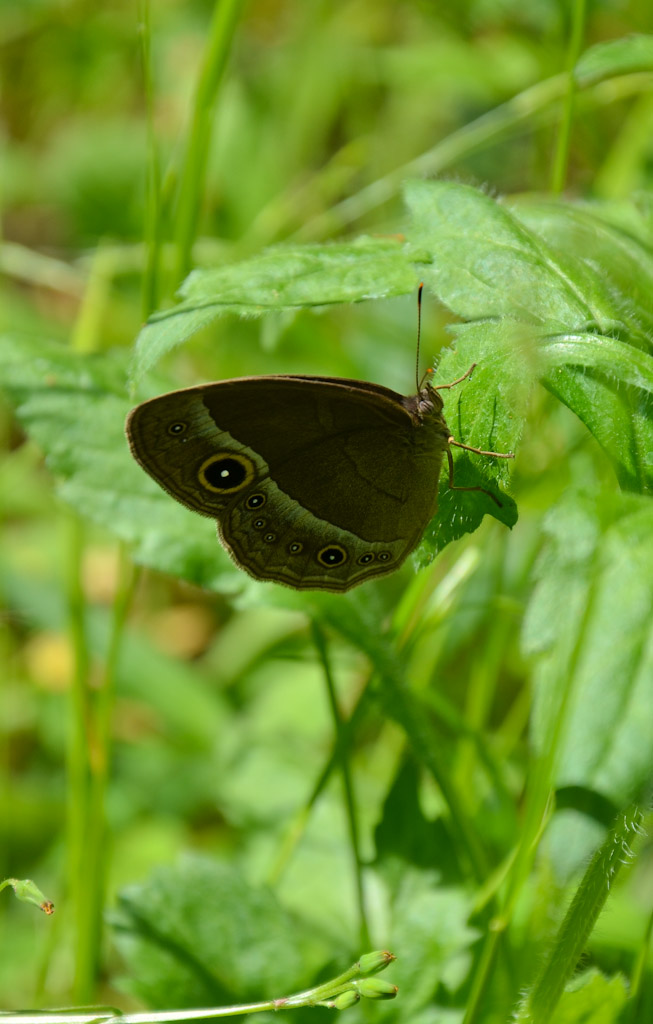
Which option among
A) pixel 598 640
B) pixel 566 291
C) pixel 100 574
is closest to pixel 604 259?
pixel 566 291

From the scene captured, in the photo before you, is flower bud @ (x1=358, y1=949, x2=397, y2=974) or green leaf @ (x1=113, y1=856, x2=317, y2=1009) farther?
green leaf @ (x1=113, y1=856, x2=317, y2=1009)

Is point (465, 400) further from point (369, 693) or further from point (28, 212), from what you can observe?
point (28, 212)

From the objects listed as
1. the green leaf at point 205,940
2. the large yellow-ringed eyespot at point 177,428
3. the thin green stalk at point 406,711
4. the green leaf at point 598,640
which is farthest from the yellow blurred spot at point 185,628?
the green leaf at point 598,640

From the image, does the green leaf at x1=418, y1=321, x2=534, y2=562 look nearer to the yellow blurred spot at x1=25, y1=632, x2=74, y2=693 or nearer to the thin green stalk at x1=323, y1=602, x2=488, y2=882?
the thin green stalk at x1=323, y1=602, x2=488, y2=882

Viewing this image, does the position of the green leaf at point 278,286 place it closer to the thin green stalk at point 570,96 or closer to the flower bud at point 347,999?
the thin green stalk at point 570,96

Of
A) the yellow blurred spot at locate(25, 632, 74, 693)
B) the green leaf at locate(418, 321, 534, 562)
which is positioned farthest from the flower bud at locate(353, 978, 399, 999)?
the yellow blurred spot at locate(25, 632, 74, 693)

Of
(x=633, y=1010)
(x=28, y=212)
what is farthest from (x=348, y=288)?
(x=28, y=212)

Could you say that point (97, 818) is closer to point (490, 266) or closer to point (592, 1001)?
point (592, 1001)
